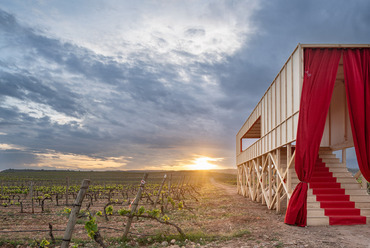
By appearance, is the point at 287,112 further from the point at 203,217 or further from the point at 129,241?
the point at 129,241

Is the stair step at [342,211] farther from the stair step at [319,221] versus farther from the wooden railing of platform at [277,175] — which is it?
the wooden railing of platform at [277,175]

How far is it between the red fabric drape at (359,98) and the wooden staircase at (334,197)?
1371mm

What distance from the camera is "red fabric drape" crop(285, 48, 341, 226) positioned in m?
9.62

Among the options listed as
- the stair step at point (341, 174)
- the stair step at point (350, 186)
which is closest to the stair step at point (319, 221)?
the stair step at point (350, 186)

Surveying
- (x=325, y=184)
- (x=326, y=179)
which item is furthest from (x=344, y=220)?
(x=326, y=179)

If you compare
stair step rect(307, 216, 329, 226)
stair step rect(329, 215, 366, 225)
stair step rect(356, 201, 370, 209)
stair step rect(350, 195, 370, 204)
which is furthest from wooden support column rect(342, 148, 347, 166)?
stair step rect(307, 216, 329, 226)

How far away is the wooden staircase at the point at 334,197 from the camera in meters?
9.62

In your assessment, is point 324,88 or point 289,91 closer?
point 324,88

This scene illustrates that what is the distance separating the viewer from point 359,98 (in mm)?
9703

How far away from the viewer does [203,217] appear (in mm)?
12469

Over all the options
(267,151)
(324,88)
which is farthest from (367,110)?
(267,151)

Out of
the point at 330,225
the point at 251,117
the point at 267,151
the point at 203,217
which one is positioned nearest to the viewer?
the point at 330,225

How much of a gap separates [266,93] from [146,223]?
8290 millimetres

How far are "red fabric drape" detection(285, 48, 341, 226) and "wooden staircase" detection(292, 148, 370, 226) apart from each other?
55 centimetres
